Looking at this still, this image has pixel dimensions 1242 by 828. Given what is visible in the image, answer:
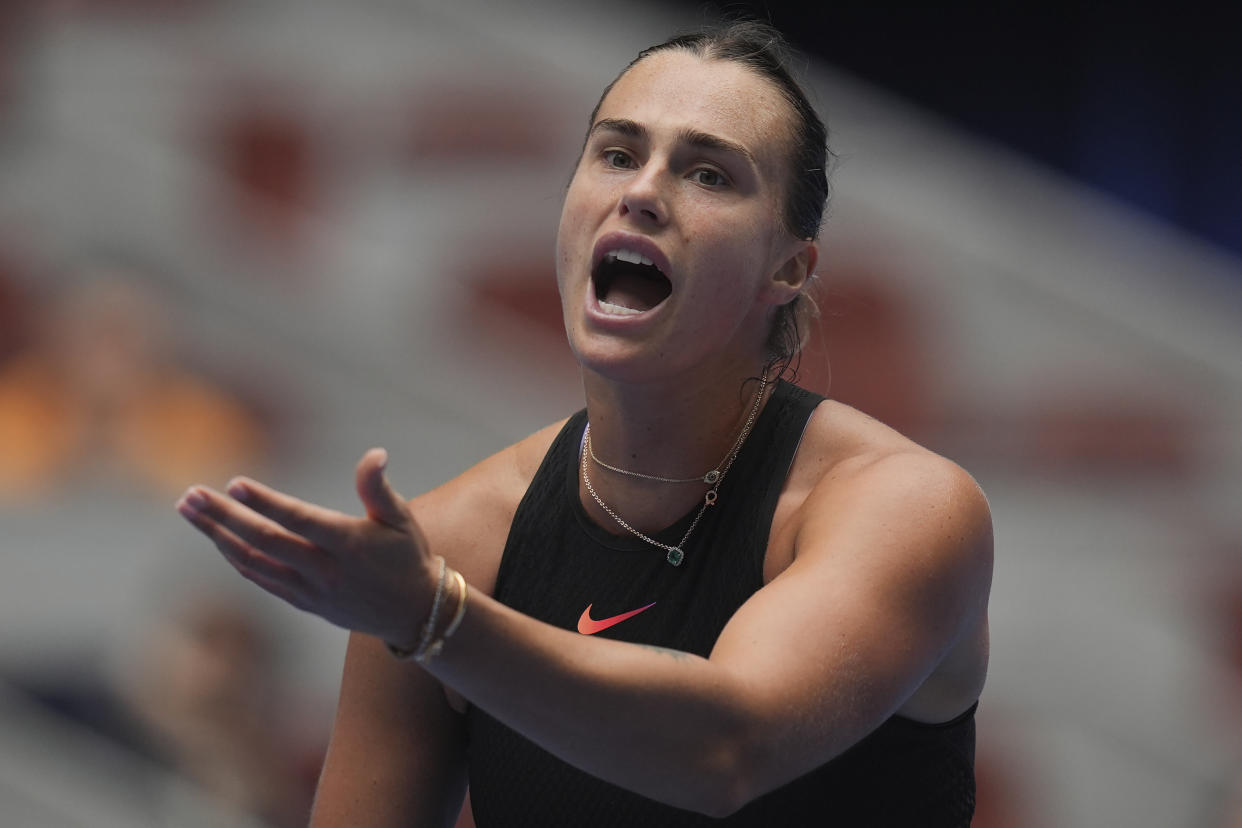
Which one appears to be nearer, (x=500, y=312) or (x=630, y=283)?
(x=630, y=283)

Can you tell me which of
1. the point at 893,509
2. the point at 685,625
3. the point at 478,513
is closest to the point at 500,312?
the point at 478,513

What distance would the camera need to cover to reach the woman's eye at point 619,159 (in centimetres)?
155

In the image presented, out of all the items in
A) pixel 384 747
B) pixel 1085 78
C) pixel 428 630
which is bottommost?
pixel 384 747

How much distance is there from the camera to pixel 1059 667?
3.16m

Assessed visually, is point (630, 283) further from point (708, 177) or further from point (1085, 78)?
point (1085, 78)

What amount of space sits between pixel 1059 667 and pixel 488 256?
5.24 ft

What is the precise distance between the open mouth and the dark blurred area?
70.6 inches

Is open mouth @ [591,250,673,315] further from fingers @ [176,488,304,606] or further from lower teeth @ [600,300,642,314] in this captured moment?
fingers @ [176,488,304,606]

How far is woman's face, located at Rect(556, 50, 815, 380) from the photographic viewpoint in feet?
4.82

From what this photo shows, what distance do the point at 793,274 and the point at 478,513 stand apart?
448 millimetres

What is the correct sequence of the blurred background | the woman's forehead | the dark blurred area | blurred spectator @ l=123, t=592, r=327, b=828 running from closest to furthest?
the woman's forehead
blurred spectator @ l=123, t=592, r=327, b=828
the blurred background
the dark blurred area

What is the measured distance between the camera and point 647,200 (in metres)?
1.46

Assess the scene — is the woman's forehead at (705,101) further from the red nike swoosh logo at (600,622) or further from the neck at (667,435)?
the red nike swoosh logo at (600,622)

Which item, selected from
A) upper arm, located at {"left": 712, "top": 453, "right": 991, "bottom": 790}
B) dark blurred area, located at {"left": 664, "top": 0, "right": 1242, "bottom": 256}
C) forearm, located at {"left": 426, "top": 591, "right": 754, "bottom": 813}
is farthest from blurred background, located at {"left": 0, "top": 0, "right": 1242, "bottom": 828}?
forearm, located at {"left": 426, "top": 591, "right": 754, "bottom": 813}
